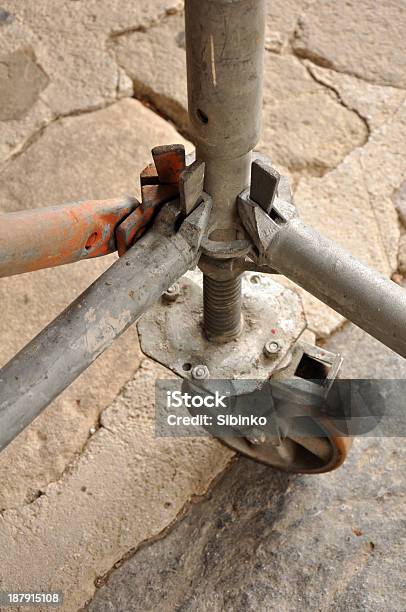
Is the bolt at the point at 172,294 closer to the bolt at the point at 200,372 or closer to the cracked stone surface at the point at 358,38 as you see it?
the bolt at the point at 200,372

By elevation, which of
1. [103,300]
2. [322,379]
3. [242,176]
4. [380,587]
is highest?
[242,176]

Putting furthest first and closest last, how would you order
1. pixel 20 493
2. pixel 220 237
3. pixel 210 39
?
pixel 20 493, pixel 220 237, pixel 210 39

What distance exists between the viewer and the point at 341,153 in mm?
2760

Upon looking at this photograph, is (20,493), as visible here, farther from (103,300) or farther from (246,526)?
(103,300)

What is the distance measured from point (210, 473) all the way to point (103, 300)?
0.99 m

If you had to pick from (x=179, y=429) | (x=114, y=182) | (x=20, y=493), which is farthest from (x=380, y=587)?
(x=114, y=182)

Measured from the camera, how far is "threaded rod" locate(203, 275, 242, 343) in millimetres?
1692

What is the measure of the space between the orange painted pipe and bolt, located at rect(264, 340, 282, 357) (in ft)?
1.42

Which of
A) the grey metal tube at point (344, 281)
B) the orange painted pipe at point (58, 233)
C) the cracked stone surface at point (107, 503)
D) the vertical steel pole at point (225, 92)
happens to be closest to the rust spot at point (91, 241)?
the orange painted pipe at point (58, 233)

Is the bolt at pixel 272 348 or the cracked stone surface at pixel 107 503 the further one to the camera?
the cracked stone surface at pixel 107 503

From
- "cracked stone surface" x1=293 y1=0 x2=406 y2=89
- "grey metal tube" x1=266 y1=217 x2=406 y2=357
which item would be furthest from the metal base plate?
"cracked stone surface" x1=293 y1=0 x2=406 y2=89

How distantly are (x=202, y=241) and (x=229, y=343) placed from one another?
1.14 feet

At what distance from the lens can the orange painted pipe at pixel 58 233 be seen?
1305 millimetres

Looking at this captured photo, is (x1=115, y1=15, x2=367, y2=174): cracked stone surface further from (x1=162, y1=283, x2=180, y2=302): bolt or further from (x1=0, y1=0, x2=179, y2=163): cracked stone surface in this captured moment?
(x1=162, y1=283, x2=180, y2=302): bolt
